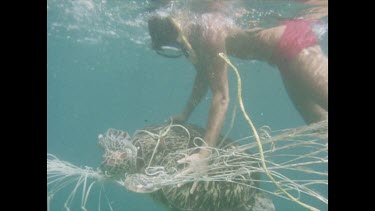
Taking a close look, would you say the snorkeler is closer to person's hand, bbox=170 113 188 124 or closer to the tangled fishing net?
person's hand, bbox=170 113 188 124

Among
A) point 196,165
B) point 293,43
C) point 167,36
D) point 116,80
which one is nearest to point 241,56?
point 293,43

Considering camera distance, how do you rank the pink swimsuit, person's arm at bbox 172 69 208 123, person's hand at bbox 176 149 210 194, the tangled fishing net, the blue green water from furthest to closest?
the blue green water
person's arm at bbox 172 69 208 123
the pink swimsuit
the tangled fishing net
person's hand at bbox 176 149 210 194

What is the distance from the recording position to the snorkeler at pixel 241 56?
17.7ft

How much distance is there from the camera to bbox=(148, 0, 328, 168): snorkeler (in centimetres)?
538

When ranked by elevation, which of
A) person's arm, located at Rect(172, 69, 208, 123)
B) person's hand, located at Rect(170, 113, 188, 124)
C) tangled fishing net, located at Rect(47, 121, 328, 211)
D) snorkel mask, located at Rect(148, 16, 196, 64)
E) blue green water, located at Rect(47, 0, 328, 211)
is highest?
blue green water, located at Rect(47, 0, 328, 211)

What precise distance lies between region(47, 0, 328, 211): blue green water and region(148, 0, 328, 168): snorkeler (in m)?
0.47

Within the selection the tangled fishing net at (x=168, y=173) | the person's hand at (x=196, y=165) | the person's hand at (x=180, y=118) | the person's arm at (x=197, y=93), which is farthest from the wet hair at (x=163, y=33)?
the person's hand at (x=196, y=165)

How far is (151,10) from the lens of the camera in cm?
1062

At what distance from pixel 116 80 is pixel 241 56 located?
105 ft

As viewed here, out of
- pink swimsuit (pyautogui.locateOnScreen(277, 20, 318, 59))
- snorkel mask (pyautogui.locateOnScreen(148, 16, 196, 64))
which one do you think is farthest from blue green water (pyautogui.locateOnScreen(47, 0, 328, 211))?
snorkel mask (pyautogui.locateOnScreen(148, 16, 196, 64))

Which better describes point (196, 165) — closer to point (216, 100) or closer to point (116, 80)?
point (216, 100)
